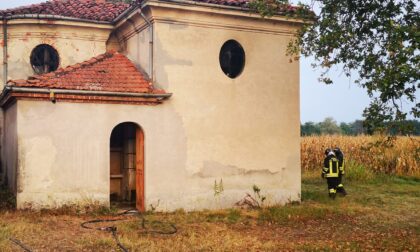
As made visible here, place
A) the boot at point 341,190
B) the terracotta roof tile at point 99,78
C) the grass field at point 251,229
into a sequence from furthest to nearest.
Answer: the boot at point 341,190
the terracotta roof tile at point 99,78
the grass field at point 251,229

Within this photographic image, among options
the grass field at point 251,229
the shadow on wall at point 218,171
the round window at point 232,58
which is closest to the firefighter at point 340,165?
the grass field at point 251,229

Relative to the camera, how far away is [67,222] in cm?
1145

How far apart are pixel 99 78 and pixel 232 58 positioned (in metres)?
4.03

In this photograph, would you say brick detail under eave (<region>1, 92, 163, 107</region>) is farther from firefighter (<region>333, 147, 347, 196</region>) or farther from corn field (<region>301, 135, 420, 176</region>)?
corn field (<region>301, 135, 420, 176</region>)

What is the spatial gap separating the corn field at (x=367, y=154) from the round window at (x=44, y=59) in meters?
14.4

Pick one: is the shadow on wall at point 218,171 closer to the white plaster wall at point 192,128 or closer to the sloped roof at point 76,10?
the white plaster wall at point 192,128

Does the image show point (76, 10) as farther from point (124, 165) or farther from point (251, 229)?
point (251, 229)

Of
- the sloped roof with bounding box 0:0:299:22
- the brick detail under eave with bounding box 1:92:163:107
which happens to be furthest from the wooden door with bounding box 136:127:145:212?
the sloped roof with bounding box 0:0:299:22

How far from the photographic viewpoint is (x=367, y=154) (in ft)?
81.6

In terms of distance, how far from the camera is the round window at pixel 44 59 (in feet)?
52.5

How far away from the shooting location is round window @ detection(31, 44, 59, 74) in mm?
15992

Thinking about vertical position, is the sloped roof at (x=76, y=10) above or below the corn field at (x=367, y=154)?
above

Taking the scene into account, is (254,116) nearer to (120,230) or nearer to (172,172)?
(172,172)

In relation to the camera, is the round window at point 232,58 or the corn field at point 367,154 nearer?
the round window at point 232,58
